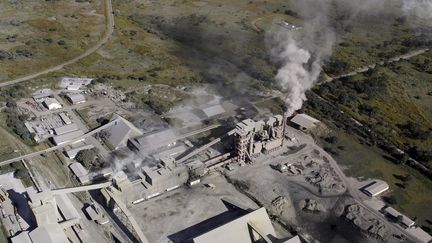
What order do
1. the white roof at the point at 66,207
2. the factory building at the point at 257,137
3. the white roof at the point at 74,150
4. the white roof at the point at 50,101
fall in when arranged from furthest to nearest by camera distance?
the white roof at the point at 50,101
the white roof at the point at 74,150
the factory building at the point at 257,137
the white roof at the point at 66,207

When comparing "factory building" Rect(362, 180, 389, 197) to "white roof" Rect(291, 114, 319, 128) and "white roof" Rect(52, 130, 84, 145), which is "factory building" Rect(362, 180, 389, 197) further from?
"white roof" Rect(52, 130, 84, 145)

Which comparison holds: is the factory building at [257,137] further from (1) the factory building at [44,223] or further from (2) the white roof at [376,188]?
(1) the factory building at [44,223]

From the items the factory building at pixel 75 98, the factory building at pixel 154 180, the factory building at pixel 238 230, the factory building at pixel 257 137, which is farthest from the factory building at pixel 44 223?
the factory building at pixel 75 98

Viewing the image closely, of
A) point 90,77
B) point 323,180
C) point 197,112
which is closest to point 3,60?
point 90,77

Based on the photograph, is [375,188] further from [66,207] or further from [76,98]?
[76,98]

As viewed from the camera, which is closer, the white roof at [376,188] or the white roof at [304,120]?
the white roof at [376,188]

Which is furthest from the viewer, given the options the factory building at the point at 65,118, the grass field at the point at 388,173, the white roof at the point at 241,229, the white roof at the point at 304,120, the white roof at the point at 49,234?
the white roof at the point at 304,120

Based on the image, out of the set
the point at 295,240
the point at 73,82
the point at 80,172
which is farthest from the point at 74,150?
the point at 295,240

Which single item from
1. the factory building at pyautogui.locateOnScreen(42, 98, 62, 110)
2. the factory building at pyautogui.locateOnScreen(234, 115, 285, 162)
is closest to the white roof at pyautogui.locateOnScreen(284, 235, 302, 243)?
the factory building at pyautogui.locateOnScreen(234, 115, 285, 162)
